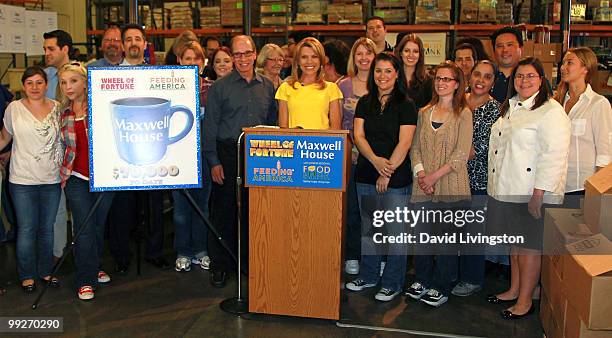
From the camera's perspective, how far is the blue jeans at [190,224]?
4770mm

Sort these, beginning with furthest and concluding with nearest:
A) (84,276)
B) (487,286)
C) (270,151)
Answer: (487,286), (84,276), (270,151)

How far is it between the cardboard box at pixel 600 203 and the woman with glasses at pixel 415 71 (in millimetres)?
1355

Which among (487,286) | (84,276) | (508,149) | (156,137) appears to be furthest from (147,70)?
(487,286)

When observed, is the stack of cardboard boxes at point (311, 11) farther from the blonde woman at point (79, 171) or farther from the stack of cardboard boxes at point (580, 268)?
the stack of cardboard boxes at point (580, 268)

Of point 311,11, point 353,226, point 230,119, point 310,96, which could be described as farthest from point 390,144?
point 311,11

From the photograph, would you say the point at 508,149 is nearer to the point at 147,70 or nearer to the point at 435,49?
the point at 147,70

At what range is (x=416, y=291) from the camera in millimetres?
4168

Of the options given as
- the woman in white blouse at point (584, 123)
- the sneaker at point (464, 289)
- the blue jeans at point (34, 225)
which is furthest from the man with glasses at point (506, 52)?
the blue jeans at point (34, 225)

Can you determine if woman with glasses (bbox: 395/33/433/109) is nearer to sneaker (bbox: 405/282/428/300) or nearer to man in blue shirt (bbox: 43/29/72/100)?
sneaker (bbox: 405/282/428/300)

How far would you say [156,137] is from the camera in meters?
3.98

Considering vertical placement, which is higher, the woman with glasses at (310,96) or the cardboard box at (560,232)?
the woman with glasses at (310,96)

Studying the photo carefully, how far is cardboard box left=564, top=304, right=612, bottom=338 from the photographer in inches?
107

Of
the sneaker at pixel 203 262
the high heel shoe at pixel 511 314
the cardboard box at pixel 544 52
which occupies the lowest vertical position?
the high heel shoe at pixel 511 314

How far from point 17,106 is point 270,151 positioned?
1813 millimetres
